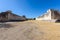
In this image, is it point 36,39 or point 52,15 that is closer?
point 36,39

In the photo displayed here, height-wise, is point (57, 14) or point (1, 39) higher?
point (57, 14)

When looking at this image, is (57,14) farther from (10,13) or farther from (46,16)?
(10,13)

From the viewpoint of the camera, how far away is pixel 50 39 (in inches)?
245

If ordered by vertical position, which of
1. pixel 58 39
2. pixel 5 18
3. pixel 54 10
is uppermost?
pixel 54 10

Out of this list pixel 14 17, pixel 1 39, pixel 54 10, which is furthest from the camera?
pixel 54 10

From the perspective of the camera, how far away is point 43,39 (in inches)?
247

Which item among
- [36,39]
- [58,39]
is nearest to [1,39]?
[36,39]

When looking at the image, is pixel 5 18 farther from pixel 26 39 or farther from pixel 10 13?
pixel 26 39

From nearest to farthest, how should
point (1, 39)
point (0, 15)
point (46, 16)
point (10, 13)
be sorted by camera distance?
point (1, 39) → point (0, 15) → point (10, 13) → point (46, 16)

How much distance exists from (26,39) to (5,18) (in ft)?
43.1

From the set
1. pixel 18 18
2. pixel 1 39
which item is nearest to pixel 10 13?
pixel 18 18

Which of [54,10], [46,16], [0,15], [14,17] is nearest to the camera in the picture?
[0,15]

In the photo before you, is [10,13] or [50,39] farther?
[10,13]

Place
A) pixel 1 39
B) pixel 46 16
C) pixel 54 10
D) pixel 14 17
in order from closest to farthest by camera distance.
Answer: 1. pixel 1 39
2. pixel 14 17
3. pixel 54 10
4. pixel 46 16
